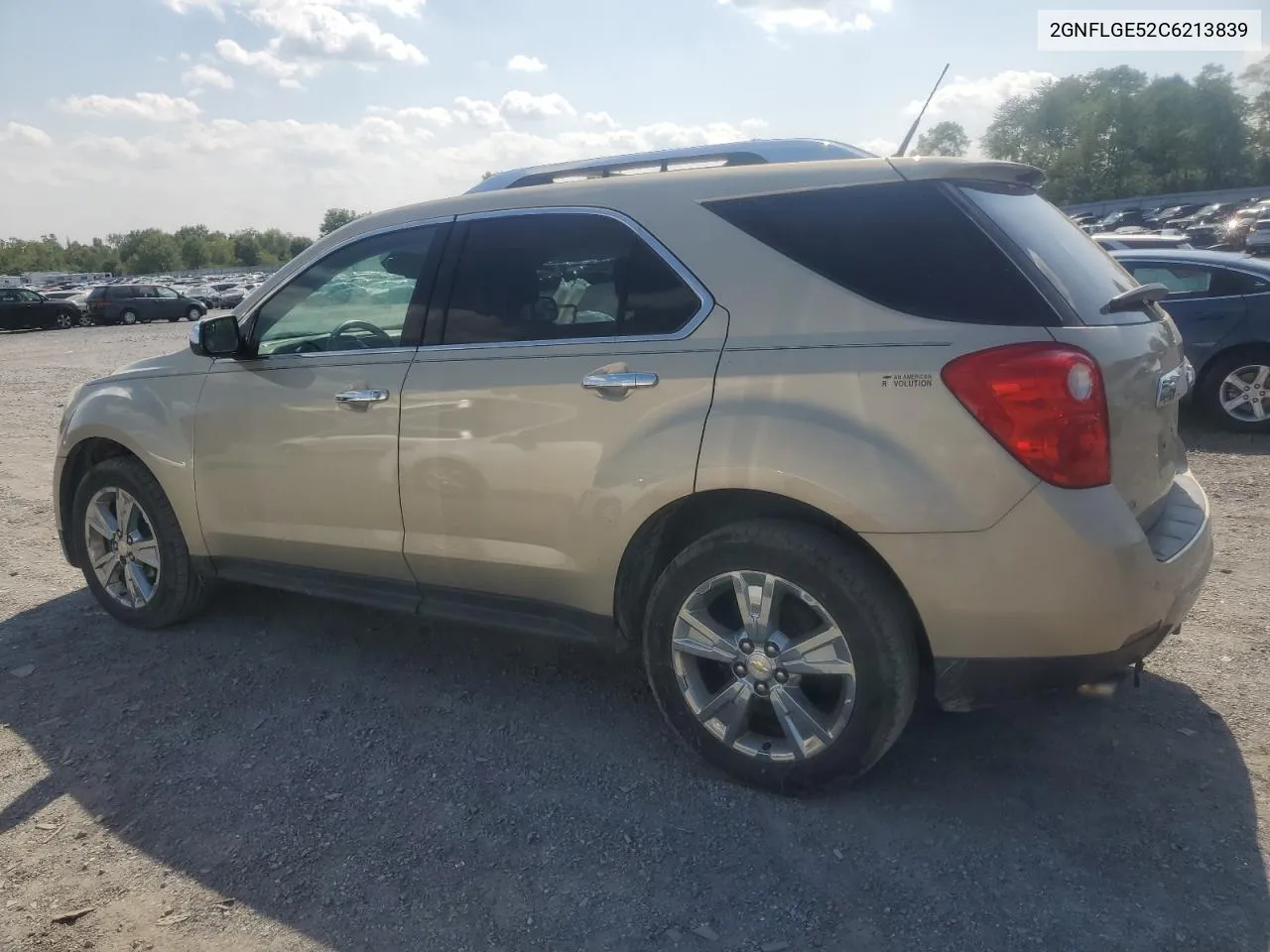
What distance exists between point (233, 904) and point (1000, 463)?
2.39 m

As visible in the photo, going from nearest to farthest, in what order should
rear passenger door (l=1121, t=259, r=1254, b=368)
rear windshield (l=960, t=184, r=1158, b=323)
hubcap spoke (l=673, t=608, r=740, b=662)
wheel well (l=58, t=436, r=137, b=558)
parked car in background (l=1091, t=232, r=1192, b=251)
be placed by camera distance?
rear windshield (l=960, t=184, r=1158, b=323)
hubcap spoke (l=673, t=608, r=740, b=662)
wheel well (l=58, t=436, r=137, b=558)
rear passenger door (l=1121, t=259, r=1254, b=368)
parked car in background (l=1091, t=232, r=1192, b=251)

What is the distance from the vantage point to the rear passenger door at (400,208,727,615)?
3.19 metres

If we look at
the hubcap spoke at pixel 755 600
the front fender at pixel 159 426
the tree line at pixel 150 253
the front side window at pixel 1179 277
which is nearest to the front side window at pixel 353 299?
the front fender at pixel 159 426

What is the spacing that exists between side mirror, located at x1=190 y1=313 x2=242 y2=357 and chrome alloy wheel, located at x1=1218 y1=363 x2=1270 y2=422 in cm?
772

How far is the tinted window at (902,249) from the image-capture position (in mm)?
2783

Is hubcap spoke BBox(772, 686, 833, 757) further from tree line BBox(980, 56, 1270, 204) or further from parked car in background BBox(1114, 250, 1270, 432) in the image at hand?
tree line BBox(980, 56, 1270, 204)

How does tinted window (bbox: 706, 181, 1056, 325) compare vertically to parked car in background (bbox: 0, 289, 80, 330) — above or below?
above

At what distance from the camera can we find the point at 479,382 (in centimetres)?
354

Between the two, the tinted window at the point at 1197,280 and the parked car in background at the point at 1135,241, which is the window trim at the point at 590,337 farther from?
the parked car in background at the point at 1135,241

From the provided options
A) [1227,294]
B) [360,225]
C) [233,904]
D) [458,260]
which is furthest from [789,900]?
[1227,294]

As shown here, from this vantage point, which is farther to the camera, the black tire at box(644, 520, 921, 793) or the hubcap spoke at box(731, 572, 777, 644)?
the hubcap spoke at box(731, 572, 777, 644)

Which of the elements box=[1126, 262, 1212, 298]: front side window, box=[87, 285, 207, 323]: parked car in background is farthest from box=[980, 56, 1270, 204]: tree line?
box=[1126, 262, 1212, 298]: front side window

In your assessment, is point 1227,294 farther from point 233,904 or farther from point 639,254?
point 233,904

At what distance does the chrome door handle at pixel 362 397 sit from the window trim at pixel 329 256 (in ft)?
0.55
